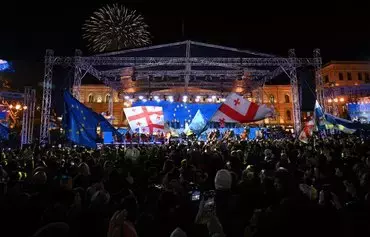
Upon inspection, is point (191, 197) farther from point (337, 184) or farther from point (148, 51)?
point (148, 51)

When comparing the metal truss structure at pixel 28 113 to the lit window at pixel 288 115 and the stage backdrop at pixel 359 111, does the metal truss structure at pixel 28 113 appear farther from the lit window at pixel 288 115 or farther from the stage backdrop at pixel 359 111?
the lit window at pixel 288 115

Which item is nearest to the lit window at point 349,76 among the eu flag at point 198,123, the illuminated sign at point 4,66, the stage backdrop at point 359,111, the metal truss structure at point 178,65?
the stage backdrop at point 359,111

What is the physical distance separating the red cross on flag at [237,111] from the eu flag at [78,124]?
6.44 meters

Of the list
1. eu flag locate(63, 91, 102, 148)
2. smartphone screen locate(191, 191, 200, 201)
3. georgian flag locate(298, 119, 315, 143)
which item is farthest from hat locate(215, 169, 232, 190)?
georgian flag locate(298, 119, 315, 143)

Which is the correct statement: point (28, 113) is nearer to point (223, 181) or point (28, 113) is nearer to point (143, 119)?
point (143, 119)

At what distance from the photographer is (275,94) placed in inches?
2335

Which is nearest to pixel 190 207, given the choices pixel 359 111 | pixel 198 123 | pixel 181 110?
pixel 198 123

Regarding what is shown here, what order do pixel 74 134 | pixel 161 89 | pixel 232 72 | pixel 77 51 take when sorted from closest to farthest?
1. pixel 74 134
2. pixel 77 51
3. pixel 232 72
4. pixel 161 89

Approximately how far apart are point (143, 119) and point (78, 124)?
15.4 m

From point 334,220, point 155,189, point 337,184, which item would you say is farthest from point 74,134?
point 334,220

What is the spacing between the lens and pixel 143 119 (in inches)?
1019

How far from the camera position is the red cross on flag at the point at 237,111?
14.9 m

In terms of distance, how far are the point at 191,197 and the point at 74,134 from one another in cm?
611

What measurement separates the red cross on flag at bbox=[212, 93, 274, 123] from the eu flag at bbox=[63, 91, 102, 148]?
21.1 ft
